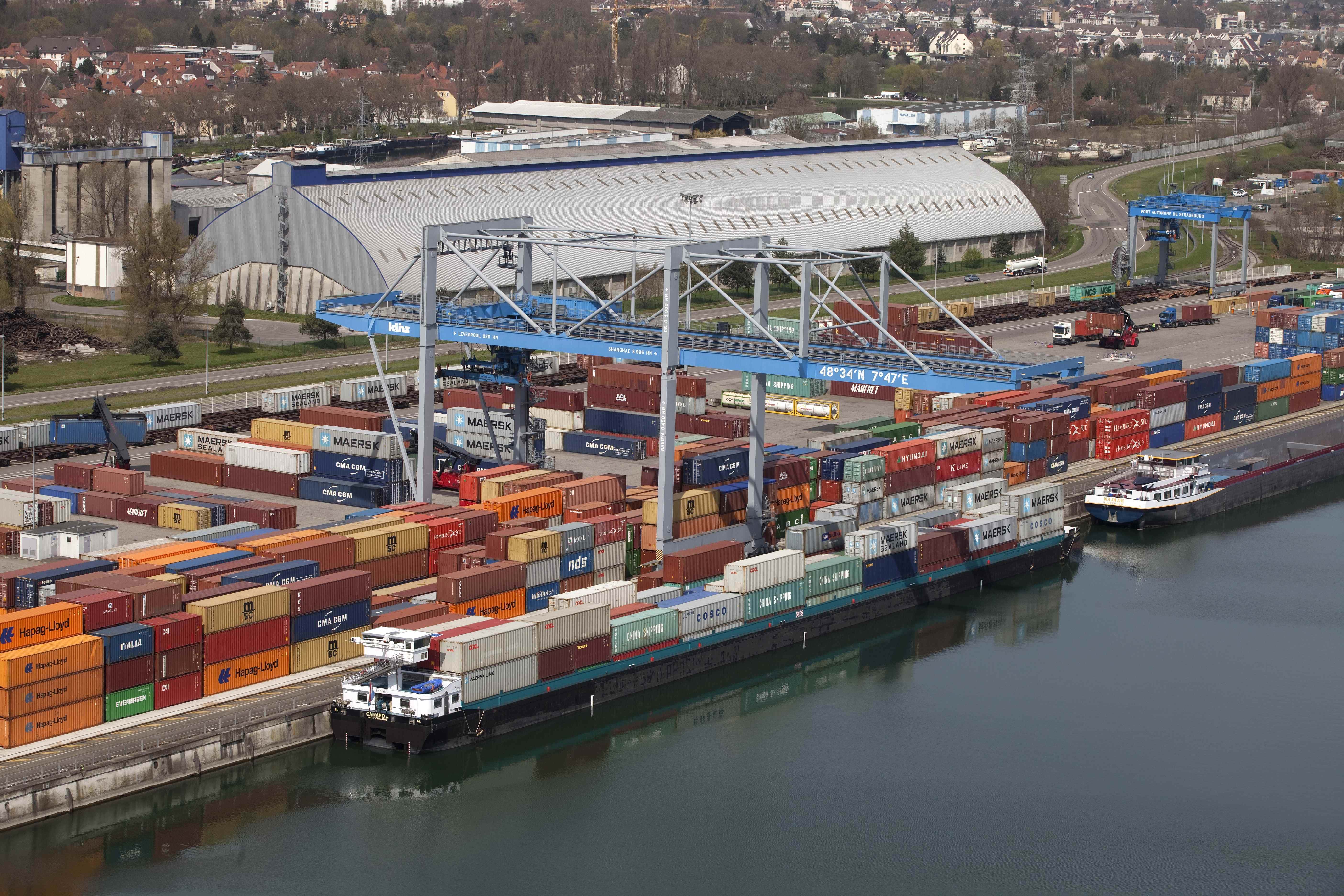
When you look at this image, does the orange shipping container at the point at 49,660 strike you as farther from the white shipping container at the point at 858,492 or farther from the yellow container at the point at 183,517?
Answer: the white shipping container at the point at 858,492

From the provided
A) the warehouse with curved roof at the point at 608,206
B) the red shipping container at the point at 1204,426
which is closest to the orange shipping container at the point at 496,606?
the red shipping container at the point at 1204,426

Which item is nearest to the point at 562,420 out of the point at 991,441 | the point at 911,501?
the point at 911,501

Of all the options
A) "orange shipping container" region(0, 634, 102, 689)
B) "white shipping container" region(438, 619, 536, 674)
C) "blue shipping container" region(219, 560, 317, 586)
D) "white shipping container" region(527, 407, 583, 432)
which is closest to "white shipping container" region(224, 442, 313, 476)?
"white shipping container" region(527, 407, 583, 432)

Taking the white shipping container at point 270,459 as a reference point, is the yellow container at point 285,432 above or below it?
above

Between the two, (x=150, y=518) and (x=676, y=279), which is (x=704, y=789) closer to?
(x=676, y=279)

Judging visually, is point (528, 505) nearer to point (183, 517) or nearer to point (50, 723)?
point (183, 517)

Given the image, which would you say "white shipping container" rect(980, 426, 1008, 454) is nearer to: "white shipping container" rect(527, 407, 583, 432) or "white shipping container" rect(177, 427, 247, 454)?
"white shipping container" rect(527, 407, 583, 432)
